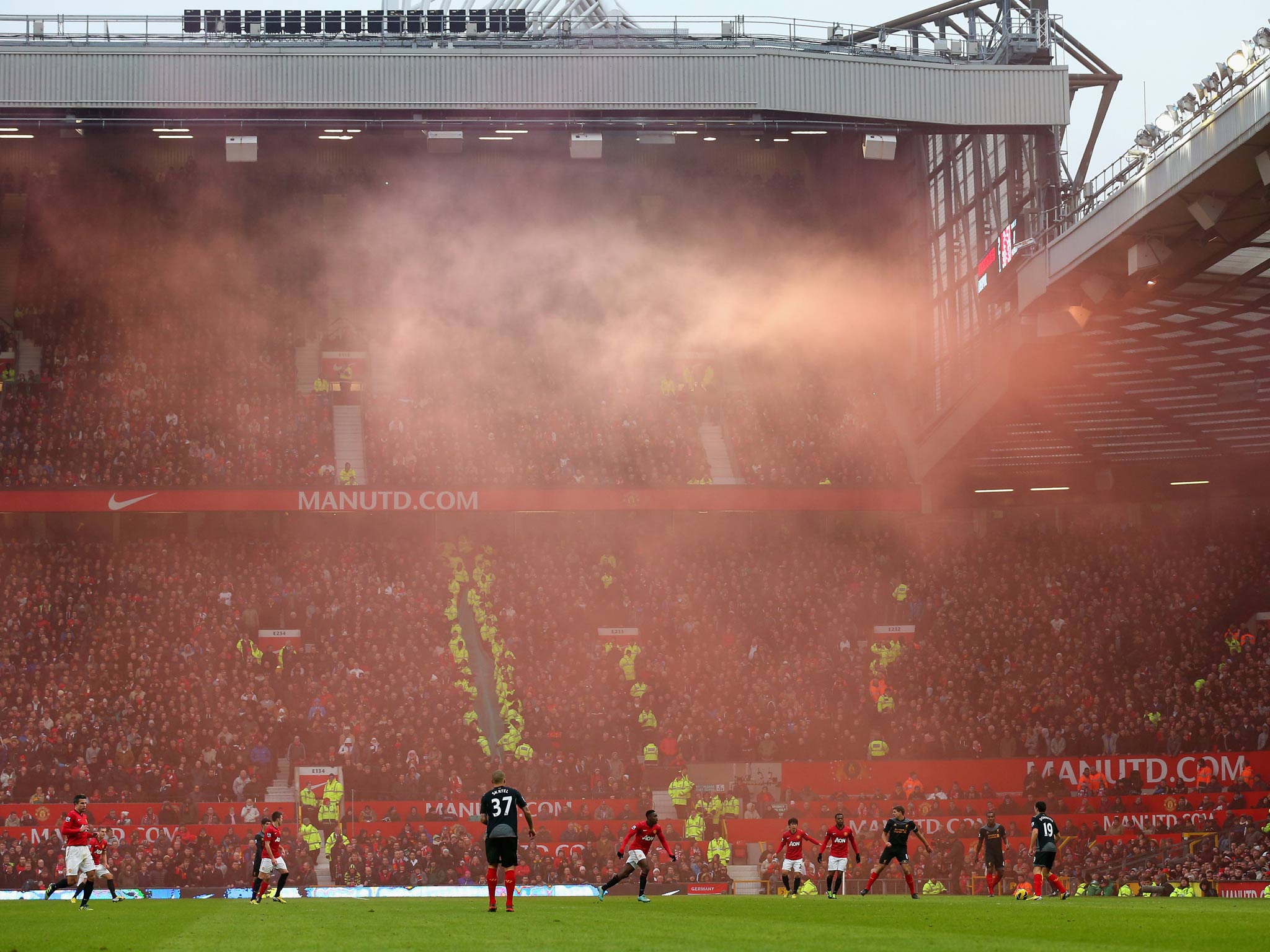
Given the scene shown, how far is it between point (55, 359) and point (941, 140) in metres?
30.8

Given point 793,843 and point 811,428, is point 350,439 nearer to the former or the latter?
point 811,428

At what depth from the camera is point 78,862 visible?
23.1 meters

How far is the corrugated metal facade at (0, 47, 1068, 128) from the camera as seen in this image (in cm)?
4128

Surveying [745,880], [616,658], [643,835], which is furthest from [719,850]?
[643,835]

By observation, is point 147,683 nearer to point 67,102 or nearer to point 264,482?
point 264,482

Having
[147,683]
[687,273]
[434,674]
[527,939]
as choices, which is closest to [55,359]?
[147,683]

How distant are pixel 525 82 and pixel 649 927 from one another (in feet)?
102

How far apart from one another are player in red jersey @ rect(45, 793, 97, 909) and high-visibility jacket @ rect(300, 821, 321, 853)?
417 inches

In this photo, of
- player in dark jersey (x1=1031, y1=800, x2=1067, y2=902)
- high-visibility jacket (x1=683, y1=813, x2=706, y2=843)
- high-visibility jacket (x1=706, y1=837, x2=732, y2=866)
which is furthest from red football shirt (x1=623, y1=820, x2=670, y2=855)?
high-visibility jacket (x1=683, y1=813, x2=706, y2=843)

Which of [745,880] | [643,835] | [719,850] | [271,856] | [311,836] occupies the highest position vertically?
[643,835]

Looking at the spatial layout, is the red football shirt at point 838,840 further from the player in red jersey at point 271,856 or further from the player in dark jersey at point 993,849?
the player in red jersey at point 271,856

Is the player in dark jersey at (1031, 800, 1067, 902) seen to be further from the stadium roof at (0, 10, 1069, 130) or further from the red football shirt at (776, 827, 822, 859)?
the stadium roof at (0, 10, 1069, 130)

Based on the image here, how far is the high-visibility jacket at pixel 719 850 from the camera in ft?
115

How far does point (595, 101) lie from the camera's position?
139 ft
